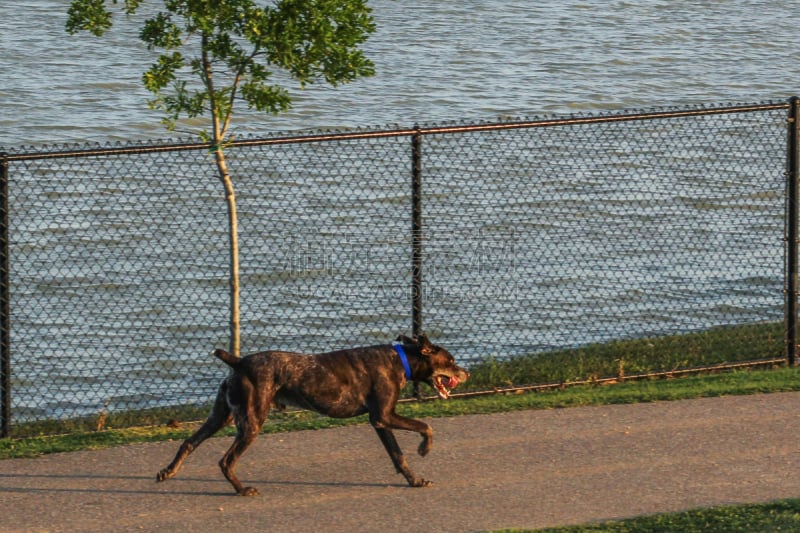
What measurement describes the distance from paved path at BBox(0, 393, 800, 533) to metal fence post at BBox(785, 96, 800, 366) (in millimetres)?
1754

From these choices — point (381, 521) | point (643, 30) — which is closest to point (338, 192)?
point (381, 521)

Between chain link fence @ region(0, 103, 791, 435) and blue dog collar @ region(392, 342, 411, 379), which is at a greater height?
blue dog collar @ region(392, 342, 411, 379)

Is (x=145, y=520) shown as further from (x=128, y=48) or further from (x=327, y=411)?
(x=128, y=48)

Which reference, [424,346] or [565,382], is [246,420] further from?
[565,382]

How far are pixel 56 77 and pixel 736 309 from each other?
53.3 feet

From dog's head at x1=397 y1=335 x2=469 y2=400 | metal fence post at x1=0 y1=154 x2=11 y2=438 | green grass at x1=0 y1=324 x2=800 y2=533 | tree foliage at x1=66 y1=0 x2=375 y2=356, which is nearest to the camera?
green grass at x1=0 y1=324 x2=800 y2=533

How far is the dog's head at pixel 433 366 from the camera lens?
27.6ft

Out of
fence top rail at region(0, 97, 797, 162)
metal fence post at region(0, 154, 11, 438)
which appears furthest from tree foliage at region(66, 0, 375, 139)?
metal fence post at region(0, 154, 11, 438)

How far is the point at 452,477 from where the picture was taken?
8531mm

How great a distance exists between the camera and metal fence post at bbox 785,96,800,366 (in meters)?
11.1

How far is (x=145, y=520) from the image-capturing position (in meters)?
7.78

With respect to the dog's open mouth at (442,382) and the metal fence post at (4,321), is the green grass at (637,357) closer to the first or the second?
the dog's open mouth at (442,382)

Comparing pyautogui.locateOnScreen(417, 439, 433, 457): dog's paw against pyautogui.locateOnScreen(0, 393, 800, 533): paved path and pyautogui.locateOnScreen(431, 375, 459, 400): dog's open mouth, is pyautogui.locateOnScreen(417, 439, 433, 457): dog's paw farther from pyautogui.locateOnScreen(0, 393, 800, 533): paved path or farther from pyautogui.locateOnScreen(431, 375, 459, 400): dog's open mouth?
pyautogui.locateOnScreen(431, 375, 459, 400): dog's open mouth

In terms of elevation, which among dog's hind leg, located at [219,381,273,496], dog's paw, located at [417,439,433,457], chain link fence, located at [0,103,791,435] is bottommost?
chain link fence, located at [0,103,791,435]
